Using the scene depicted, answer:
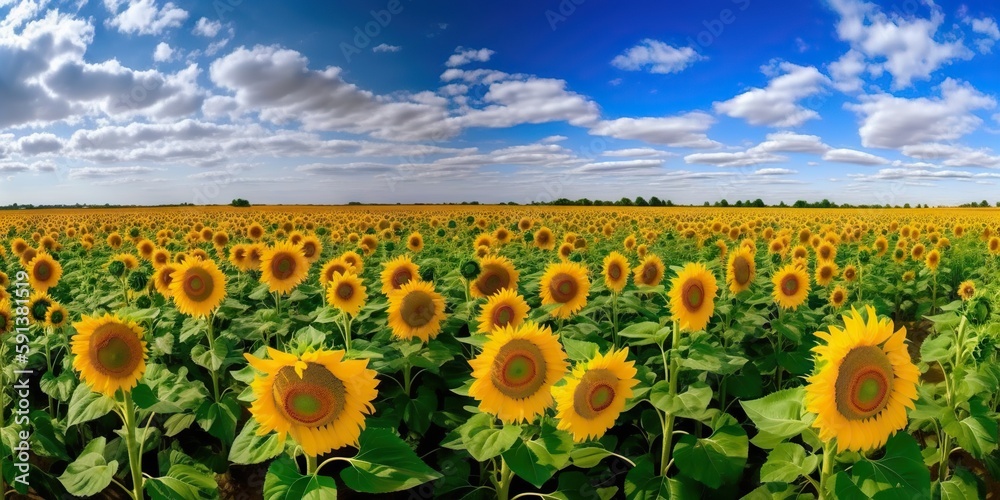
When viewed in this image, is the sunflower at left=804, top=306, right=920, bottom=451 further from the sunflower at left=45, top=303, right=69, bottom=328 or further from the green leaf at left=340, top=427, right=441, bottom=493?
the sunflower at left=45, top=303, right=69, bottom=328

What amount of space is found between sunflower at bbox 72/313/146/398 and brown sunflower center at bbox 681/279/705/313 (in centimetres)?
371

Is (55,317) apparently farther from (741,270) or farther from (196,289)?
(741,270)

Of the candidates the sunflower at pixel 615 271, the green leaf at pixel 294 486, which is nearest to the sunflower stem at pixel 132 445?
the green leaf at pixel 294 486

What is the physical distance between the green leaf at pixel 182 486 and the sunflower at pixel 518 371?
5.72 feet

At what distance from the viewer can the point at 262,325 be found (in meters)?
6.13

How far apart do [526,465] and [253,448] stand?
59.3 inches

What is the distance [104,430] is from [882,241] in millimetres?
14786

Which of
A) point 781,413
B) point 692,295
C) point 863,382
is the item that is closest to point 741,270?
point 692,295

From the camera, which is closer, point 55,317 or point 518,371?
point 518,371

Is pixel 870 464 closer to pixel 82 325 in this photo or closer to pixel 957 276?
pixel 82 325

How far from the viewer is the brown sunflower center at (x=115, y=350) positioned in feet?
13.0

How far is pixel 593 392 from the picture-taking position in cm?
371

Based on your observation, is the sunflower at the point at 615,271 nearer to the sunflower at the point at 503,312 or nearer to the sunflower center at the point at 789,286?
the sunflower center at the point at 789,286

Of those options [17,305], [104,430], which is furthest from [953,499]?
[17,305]
